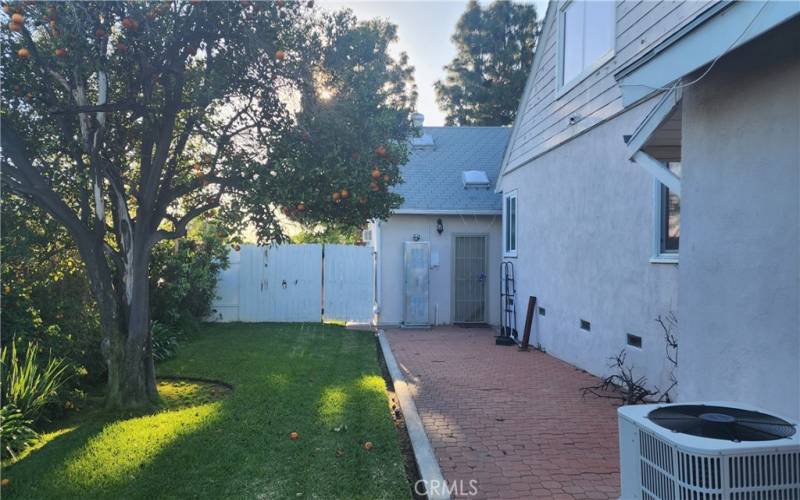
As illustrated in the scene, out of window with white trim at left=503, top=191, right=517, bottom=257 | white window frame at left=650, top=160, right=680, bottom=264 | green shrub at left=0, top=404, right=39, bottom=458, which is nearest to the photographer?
green shrub at left=0, top=404, right=39, bottom=458

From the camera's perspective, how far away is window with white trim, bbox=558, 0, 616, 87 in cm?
775

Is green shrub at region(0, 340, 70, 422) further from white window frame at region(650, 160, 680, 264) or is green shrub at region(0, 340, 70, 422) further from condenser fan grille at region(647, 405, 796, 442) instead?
white window frame at region(650, 160, 680, 264)

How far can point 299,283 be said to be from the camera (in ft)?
45.1

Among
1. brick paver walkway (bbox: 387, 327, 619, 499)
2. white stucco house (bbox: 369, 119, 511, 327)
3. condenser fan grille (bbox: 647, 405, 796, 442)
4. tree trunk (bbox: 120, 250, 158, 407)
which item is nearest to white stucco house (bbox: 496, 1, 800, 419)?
brick paver walkway (bbox: 387, 327, 619, 499)

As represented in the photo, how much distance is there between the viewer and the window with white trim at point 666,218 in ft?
20.3

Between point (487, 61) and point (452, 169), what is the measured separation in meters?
17.5

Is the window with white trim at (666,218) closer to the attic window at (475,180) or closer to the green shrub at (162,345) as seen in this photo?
the green shrub at (162,345)

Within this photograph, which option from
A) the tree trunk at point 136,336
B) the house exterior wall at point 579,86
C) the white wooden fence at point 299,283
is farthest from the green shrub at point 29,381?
the white wooden fence at point 299,283

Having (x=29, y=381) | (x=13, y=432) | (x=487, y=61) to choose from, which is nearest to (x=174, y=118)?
(x=29, y=381)

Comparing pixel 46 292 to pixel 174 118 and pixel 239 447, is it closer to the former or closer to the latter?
pixel 174 118

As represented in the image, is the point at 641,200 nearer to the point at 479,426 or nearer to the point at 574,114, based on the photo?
the point at 574,114

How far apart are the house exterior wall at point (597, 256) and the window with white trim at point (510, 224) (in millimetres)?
966

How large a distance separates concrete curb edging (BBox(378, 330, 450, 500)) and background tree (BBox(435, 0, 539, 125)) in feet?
76.9

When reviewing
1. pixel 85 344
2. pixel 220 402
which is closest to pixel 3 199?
pixel 85 344
